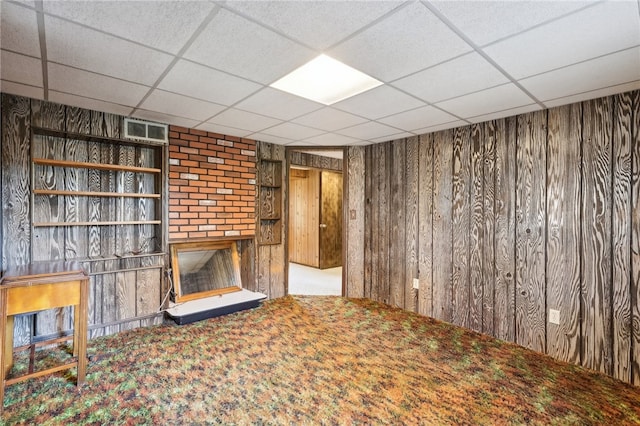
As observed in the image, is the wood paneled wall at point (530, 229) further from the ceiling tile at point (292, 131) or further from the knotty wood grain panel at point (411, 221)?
the ceiling tile at point (292, 131)

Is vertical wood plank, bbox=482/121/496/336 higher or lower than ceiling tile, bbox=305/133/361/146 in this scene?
lower

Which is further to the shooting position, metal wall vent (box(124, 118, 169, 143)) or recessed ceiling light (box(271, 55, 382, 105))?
metal wall vent (box(124, 118, 169, 143))

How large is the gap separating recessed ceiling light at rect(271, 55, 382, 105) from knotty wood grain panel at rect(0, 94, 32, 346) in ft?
7.44

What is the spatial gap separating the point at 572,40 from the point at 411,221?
248cm

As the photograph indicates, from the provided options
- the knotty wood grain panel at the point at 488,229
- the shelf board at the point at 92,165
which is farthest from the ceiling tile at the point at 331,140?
the shelf board at the point at 92,165

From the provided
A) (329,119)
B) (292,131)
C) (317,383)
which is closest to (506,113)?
(329,119)

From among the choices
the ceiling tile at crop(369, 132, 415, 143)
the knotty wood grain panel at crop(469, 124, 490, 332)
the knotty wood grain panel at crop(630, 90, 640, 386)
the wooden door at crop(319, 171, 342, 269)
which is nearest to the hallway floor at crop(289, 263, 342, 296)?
the wooden door at crop(319, 171, 342, 269)

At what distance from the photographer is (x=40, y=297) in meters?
2.12

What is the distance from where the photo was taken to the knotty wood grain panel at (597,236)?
2.47 meters

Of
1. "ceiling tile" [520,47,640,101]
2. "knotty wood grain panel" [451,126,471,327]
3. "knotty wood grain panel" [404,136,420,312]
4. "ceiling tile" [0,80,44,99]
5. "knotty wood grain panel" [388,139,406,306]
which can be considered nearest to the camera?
"ceiling tile" [520,47,640,101]

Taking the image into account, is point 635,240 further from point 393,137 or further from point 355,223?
point 355,223

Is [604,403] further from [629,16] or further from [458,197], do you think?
[629,16]

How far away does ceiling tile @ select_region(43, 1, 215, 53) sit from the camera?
1.43 meters

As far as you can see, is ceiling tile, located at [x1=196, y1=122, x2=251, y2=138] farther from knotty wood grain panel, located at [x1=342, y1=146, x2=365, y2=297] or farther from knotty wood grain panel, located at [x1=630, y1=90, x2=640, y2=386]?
knotty wood grain panel, located at [x1=630, y1=90, x2=640, y2=386]
